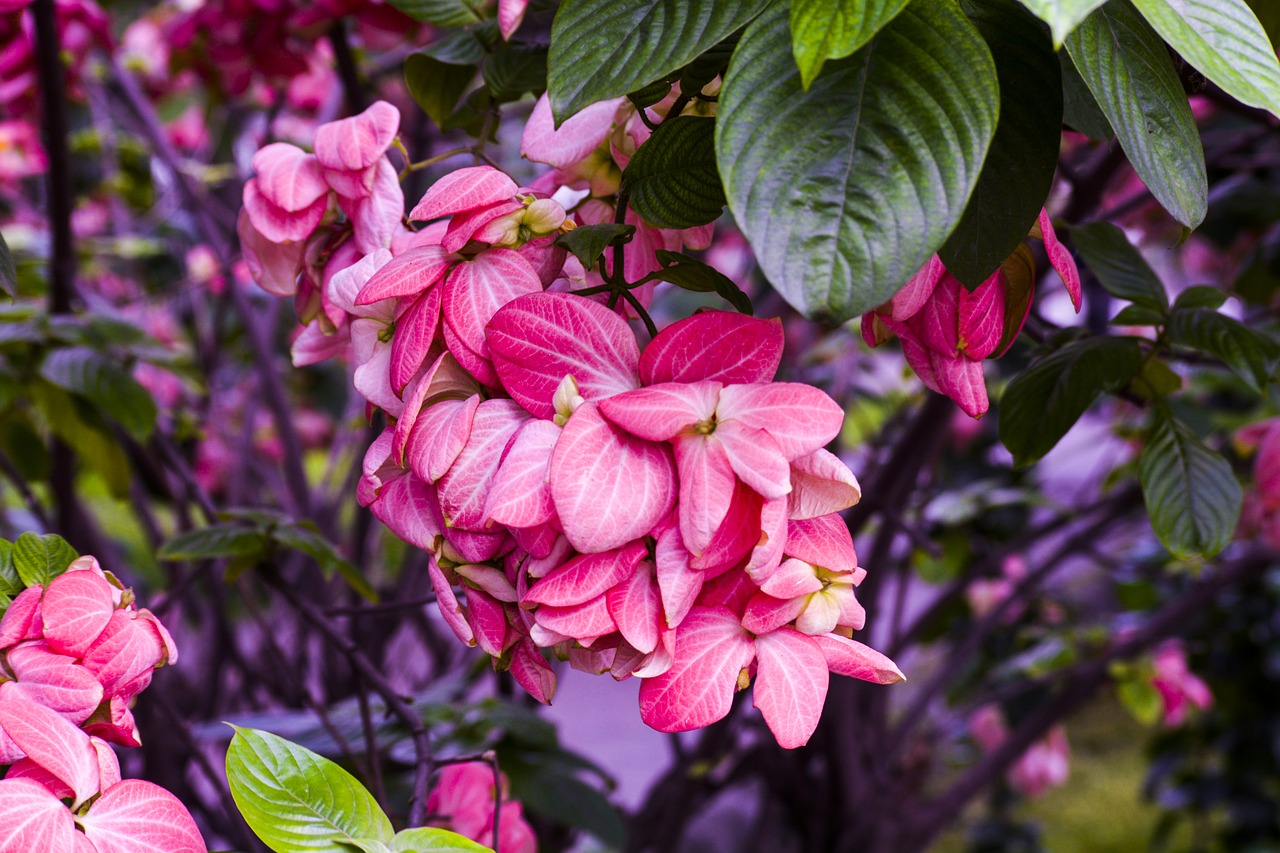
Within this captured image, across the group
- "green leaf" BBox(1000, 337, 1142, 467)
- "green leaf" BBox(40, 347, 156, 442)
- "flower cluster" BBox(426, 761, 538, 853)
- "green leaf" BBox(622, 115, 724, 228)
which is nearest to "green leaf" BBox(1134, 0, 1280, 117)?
"green leaf" BBox(622, 115, 724, 228)

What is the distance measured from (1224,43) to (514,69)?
30 centimetres

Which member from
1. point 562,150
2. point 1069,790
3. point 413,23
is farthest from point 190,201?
point 1069,790

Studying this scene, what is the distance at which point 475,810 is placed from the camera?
555mm

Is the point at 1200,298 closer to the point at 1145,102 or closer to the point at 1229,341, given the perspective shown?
the point at 1229,341

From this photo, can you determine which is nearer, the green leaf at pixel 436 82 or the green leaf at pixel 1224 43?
the green leaf at pixel 1224 43

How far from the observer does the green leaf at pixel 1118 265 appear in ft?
1.85

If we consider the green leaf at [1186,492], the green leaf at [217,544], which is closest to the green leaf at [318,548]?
the green leaf at [217,544]

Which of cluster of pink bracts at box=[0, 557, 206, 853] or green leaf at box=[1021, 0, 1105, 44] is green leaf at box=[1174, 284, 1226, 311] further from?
cluster of pink bracts at box=[0, 557, 206, 853]

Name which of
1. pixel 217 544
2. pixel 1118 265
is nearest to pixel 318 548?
pixel 217 544

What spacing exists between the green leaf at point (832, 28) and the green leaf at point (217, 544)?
1.41 feet

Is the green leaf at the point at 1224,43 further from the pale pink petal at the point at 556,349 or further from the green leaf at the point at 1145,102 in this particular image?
the pale pink petal at the point at 556,349

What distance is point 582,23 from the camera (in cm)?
33

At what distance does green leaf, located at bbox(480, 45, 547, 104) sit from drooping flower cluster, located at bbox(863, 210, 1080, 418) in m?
0.22

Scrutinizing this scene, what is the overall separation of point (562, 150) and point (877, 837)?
35.0 inches
